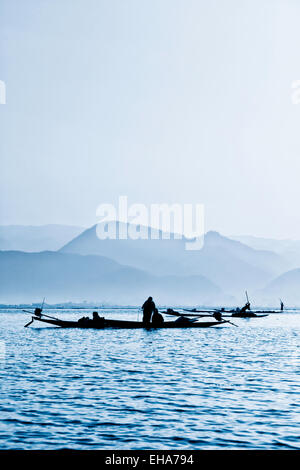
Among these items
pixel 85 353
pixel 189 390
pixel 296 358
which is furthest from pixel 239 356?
pixel 189 390

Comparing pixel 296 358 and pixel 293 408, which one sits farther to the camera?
pixel 296 358

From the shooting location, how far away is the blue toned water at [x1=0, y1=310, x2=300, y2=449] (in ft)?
51.3

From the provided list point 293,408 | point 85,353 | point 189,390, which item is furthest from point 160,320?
point 293,408

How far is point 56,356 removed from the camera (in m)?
39.5

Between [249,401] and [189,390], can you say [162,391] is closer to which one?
[189,390]

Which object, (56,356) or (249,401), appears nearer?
(249,401)

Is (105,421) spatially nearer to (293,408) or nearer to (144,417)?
(144,417)

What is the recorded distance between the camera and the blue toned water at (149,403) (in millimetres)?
15625

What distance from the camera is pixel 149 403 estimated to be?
20.9 meters

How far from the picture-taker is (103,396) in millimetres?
22203
